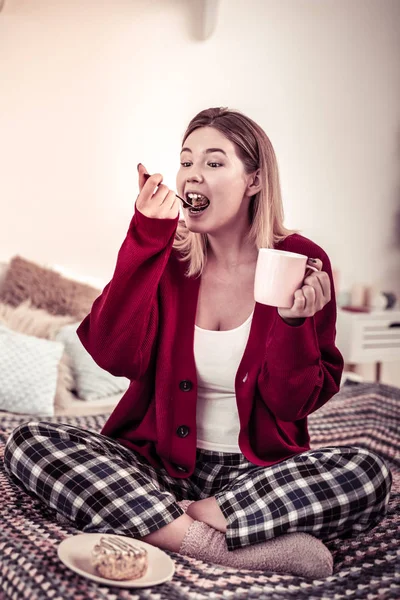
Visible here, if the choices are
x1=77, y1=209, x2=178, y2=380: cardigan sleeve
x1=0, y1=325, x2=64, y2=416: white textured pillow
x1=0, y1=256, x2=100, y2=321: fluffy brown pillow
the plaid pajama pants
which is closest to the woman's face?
x1=77, y1=209, x2=178, y2=380: cardigan sleeve

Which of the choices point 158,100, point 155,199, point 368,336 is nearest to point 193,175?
point 155,199

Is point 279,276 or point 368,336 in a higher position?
point 279,276

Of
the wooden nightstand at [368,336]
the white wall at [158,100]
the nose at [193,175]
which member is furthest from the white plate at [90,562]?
the wooden nightstand at [368,336]

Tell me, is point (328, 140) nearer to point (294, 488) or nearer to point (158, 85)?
point (158, 85)

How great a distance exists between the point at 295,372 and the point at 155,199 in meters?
0.41

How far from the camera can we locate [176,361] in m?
1.44

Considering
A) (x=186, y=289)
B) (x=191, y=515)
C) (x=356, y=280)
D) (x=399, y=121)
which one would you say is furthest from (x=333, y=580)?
(x=399, y=121)

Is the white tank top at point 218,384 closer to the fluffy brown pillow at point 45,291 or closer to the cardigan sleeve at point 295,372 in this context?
the cardigan sleeve at point 295,372

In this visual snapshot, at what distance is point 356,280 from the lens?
12.7 ft

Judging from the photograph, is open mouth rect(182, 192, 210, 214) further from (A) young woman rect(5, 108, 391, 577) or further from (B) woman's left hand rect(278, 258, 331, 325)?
(B) woman's left hand rect(278, 258, 331, 325)

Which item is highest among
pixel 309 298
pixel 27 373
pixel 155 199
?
pixel 155 199

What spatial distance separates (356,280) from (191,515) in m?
2.71

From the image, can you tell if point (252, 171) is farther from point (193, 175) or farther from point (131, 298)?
point (131, 298)

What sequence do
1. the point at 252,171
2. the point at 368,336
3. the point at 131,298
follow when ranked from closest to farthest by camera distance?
1. the point at 131,298
2. the point at 252,171
3. the point at 368,336
